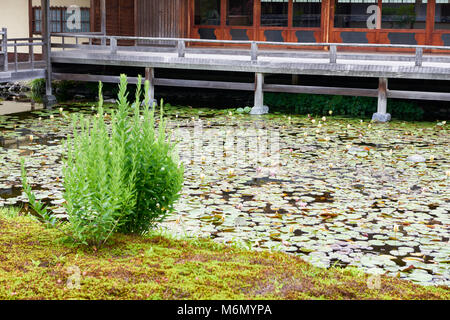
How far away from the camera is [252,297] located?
3.85m

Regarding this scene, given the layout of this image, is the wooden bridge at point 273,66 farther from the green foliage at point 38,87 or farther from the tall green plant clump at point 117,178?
the tall green plant clump at point 117,178

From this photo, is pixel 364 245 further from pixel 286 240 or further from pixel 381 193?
pixel 381 193

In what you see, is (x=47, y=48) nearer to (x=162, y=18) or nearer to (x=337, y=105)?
(x=162, y=18)

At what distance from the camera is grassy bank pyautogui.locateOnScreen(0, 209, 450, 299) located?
3.90 m

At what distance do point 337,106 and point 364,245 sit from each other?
9.43 m

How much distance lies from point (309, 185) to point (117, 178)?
14.6 feet

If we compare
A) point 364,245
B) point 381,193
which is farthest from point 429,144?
point 364,245

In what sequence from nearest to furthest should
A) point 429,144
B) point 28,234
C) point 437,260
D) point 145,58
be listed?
point 28,234 → point 437,260 → point 429,144 → point 145,58

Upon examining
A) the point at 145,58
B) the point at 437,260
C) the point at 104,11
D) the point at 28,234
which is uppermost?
the point at 104,11

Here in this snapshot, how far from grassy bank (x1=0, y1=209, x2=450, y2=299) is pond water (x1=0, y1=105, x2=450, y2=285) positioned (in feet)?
3.29

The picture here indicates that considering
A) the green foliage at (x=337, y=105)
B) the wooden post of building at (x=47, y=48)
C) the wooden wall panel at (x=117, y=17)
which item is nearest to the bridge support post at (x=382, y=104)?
the green foliage at (x=337, y=105)

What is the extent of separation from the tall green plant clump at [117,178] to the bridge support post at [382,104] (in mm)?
9276

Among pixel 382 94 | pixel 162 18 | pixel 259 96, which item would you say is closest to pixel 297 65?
pixel 259 96

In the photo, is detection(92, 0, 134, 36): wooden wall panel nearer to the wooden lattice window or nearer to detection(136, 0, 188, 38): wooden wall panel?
detection(136, 0, 188, 38): wooden wall panel
